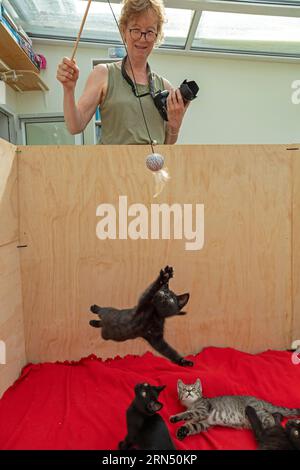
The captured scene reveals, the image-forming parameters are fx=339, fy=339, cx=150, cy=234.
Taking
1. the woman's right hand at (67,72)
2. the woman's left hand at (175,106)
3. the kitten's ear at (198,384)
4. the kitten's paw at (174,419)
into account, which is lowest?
the kitten's paw at (174,419)

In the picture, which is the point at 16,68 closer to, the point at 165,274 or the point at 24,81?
the point at 24,81

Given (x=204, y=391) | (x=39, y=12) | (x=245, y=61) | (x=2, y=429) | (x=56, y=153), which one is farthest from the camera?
(x=245, y=61)

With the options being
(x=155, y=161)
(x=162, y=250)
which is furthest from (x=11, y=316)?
(x=155, y=161)

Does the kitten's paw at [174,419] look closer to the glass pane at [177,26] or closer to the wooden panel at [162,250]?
the wooden panel at [162,250]

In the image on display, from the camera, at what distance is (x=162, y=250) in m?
1.03

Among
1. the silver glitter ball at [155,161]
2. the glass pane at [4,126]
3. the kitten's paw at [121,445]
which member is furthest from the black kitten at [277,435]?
the glass pane at [4,126]

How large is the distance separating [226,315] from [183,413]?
1.21 ft

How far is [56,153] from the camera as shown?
0.99 m

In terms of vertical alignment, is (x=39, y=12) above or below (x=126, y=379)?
above

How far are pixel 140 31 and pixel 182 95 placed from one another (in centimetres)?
23

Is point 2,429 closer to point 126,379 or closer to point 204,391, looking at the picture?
point 126,379

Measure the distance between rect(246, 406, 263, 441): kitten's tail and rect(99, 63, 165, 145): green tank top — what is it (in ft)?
2.53

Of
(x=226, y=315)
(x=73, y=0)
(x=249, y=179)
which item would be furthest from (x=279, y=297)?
(x=73, y=0)

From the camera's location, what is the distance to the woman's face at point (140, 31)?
2.89 ft
